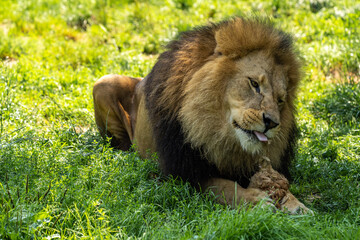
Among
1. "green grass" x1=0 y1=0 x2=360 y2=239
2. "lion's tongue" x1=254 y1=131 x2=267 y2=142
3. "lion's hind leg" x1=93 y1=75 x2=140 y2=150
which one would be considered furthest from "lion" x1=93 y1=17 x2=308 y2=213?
"lion's hind leg" x1=93 y1=75 x2=140 y2=150

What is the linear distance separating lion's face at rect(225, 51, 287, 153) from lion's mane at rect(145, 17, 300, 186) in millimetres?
83

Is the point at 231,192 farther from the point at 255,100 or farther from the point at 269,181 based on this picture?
the point at 255,100

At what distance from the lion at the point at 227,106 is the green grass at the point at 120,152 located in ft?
0.82

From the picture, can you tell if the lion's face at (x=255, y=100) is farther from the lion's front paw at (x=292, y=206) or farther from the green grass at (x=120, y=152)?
the green grass at (x=120, y=152)

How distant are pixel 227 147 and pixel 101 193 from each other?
103 cm

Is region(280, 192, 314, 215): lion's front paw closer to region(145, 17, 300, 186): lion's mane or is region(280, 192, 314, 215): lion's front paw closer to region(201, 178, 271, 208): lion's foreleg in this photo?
region(201, 178, 271, 208): lion's foreleg

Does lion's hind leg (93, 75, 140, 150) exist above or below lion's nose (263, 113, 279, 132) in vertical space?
below

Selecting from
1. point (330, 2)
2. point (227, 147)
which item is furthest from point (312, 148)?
point (330, 2)

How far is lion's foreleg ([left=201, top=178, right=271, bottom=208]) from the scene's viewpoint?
4.10m

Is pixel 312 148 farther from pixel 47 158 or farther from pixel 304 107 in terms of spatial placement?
pixel 47 158

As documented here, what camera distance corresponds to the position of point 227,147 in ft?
14.0

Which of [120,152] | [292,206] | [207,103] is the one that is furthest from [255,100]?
[120,152]

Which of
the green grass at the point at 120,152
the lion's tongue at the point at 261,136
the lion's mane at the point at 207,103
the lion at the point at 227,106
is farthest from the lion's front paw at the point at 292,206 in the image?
the lion's tongue at the point at 261,136

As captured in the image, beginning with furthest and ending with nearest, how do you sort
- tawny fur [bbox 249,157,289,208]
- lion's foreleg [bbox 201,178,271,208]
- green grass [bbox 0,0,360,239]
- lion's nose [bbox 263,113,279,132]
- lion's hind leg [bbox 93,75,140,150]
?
lion's hind leg [bbox 93,75,140,150] < tawny fur [bbox 249,157,289,208] < lion's foreleg [bbox 201,178,271,208] < lion's nose [bbox 263,113,279,132] < green grass [bbox 0,0,360,239]
